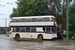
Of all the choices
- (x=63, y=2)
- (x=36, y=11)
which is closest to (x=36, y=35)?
(x=36, y=11)

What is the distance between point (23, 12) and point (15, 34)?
9560mm

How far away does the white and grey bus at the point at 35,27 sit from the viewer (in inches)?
896

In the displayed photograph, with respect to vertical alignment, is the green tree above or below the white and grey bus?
above

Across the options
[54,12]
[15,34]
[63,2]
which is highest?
[63,2]

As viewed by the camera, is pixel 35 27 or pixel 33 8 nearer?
pixel 35 27

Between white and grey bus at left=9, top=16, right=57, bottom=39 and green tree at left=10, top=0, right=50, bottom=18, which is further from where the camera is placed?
green tree at left=10, top=0, right=50, bottom=18

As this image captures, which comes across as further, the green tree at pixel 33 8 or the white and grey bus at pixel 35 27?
the green tree at pixel 33 8

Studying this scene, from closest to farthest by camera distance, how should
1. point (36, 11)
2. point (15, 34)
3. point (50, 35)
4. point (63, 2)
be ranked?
point (50, 35), point (15, 34), point (36, 11), point (63, 2)

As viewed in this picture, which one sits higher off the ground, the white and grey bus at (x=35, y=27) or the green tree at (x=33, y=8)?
the green tree at (x=33, y=8)

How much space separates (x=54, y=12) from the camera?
34.8 meters

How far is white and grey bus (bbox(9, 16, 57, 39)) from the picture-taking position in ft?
74.7

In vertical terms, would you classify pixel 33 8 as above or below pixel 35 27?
above

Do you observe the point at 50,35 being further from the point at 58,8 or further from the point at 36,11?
the point at 58,8

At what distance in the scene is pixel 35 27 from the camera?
23.9 m
